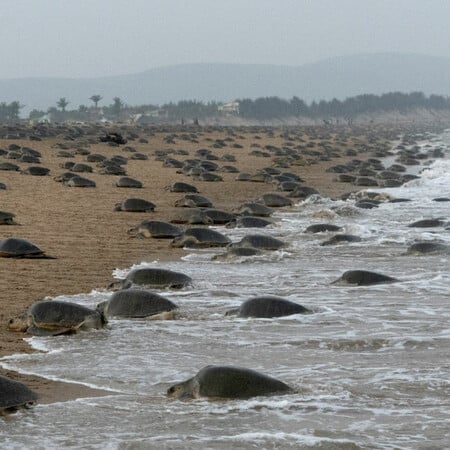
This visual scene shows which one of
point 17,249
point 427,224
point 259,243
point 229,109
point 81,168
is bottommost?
point 427,224

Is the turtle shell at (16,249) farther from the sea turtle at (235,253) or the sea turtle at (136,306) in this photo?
the sea turtle at (136,306)

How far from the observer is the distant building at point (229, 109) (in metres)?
101

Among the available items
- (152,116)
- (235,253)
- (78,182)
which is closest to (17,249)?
(235,253)

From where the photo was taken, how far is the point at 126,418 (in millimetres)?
4957

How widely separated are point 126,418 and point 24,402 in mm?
550

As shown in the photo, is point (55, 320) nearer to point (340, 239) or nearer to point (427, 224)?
point (340, 239)

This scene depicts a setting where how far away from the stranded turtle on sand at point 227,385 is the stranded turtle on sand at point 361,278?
351 cm

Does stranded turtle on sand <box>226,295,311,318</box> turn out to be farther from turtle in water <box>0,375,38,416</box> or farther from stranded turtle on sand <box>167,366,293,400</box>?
turtle in water <box>0,375,38,416</box>

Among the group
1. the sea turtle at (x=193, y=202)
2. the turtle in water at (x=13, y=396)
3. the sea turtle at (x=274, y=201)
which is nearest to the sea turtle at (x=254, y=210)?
the sea turtle at (x=193, y=202)

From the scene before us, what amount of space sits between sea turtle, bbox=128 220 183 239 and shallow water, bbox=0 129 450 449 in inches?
66.3

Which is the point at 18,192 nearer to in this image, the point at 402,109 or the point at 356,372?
the point at 356,372

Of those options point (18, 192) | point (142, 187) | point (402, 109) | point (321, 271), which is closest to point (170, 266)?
point (321, 271)

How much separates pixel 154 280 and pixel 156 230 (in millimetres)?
3348

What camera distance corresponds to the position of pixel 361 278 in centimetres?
878
